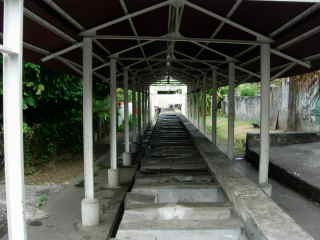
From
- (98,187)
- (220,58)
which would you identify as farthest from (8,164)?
(220,58)

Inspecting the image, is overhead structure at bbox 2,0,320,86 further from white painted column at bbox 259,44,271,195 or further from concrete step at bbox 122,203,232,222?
concrete step at bbox 122,203,232,222

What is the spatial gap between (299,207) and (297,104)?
12.3 metres

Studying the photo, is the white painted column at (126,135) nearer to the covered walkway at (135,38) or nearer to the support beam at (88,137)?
the covered walkway at (135,38)

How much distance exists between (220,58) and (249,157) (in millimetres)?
4603

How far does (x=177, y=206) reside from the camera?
4.65 meters

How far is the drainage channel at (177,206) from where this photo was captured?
13.2 ft

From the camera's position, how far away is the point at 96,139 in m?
17.1

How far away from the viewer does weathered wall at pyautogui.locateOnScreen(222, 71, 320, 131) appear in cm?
1644

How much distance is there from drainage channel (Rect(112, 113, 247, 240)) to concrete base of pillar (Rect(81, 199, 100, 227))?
0.55 metres

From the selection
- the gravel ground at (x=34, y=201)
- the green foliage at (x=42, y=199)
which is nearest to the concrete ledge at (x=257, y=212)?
the gravel ground at (x=34, y=201)

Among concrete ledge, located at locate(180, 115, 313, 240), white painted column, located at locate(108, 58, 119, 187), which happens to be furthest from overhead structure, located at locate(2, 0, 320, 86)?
concrete ledge, located at locate(180, 115, 313, 240)

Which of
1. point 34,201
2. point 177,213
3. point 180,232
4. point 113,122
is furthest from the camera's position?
point 113,122

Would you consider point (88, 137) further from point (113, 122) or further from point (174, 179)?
point (113, 122)

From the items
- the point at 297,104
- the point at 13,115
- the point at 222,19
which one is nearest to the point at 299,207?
the point at 222,19
